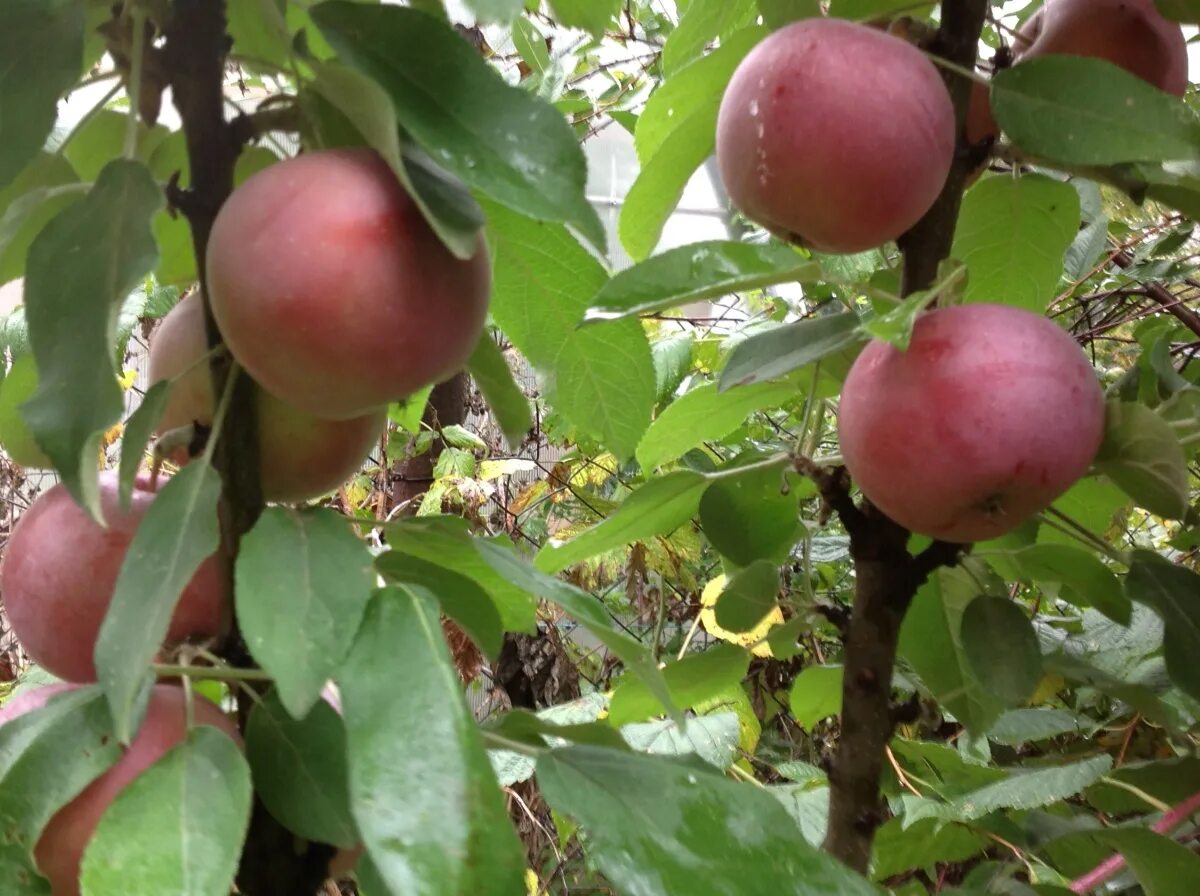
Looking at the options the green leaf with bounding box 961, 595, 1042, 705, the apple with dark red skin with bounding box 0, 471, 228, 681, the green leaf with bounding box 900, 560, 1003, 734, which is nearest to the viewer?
the apple with dark red skin with bounding box 0, 471, 228, 681

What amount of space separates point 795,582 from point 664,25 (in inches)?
28.0

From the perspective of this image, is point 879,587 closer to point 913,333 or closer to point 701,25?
point 913,333

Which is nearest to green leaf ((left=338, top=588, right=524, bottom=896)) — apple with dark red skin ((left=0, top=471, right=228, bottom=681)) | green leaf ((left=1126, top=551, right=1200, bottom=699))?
apple with dark red skin ((left=0, top=471, right=228, bottom=681))

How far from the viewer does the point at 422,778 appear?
8.4 inches

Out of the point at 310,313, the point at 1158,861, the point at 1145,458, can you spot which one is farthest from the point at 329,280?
the point at 1158,861

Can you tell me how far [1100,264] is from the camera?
1.04 metres

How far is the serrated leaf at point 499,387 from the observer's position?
1.32 feet

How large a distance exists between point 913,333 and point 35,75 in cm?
30

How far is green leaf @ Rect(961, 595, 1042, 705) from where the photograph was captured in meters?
0.42

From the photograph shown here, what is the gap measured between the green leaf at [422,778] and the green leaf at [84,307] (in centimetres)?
9

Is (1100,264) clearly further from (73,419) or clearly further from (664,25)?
(73,419)

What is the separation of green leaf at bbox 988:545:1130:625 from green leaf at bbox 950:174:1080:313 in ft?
0.41

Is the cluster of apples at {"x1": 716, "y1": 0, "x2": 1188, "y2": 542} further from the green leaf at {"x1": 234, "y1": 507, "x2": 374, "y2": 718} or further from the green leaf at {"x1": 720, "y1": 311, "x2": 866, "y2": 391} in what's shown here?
the green leaf at {"x1": 234, "y1": 507, "x2": 374, "y2": 718}

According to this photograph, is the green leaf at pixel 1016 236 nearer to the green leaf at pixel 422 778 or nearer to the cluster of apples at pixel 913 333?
the cluster of apples at pixel 913 333
